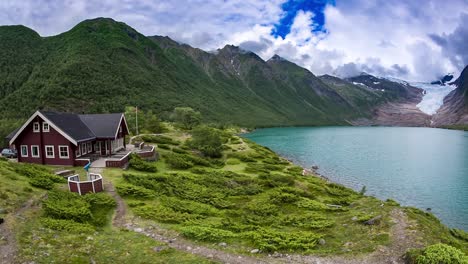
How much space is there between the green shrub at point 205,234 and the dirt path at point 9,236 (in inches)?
378

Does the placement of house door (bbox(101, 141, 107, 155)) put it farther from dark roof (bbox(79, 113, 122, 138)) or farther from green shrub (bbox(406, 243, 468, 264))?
green shrub (bbox(406, 243, 468, 264))

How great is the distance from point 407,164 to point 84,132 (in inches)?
3304

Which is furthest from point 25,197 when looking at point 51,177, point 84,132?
point 84,132

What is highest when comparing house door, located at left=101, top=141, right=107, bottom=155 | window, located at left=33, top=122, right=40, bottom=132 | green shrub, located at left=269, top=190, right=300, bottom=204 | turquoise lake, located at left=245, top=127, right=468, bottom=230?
window, located at left=33, top=122, right=40, bottom=132

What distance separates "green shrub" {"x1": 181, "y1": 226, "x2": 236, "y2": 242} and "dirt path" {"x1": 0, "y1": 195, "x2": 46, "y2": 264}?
378 inches

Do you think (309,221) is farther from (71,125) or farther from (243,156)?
(243,156)

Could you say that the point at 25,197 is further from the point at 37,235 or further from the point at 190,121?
the point at 190,121

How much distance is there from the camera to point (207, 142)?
71.9 meters

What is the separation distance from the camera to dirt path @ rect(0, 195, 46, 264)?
17138 millimetres

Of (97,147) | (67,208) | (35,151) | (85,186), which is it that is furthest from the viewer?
(97,147)

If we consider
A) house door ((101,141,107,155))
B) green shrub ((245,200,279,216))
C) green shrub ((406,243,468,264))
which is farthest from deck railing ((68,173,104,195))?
green shrub ((406,243,468,264))

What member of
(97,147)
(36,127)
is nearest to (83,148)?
(97,147)

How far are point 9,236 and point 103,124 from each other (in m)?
35.8

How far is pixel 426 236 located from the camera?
2212cm
